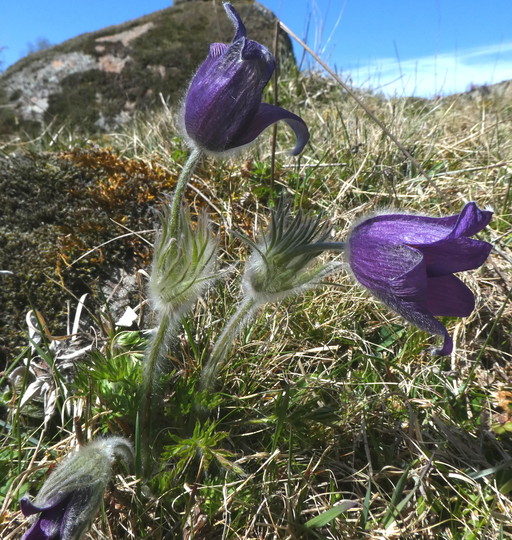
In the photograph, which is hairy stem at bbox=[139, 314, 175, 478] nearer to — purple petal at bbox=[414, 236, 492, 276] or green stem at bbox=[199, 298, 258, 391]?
green stem at bbox=[199, 298, 258, 391]

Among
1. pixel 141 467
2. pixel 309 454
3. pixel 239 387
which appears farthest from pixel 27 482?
pixel 309 454

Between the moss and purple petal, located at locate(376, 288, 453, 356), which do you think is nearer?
purple petal, located at locate(376, 288, 453, 356)

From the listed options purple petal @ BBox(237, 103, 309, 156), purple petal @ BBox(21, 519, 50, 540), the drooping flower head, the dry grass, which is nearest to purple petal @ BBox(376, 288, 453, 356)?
the dry grass

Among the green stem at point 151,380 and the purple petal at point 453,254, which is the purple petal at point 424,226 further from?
the green stem at point 151,380

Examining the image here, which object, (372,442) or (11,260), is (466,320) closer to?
(372,442)

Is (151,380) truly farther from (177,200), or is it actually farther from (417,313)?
(417,313)

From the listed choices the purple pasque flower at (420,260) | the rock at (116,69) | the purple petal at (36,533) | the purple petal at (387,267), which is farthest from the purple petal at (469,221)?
the rock at (116,69)
